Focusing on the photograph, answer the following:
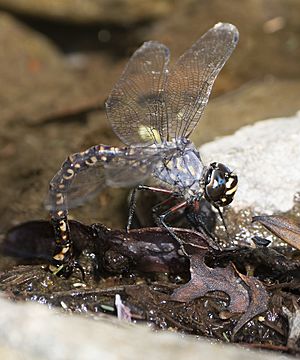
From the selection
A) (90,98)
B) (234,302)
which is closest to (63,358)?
(234,302)

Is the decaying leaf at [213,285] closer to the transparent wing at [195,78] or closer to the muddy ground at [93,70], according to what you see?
the transparent wing at [195,78]

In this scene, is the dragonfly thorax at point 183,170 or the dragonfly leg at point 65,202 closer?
the dragonfly leg at point 65,202

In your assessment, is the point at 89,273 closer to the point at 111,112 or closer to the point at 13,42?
the point at 111,112

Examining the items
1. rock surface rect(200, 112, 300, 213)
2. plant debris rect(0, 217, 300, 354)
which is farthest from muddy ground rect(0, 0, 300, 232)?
plant debris rect(0, 217, 300, 354)

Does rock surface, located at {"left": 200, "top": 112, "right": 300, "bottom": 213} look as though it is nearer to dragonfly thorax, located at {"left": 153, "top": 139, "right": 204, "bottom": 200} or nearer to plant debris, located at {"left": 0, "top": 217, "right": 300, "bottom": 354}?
dragonfly thorax, located at {"left": 153, "top": 139, "right": 204, "bottom": 200}

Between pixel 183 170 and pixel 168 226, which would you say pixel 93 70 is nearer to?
pixel 183 170

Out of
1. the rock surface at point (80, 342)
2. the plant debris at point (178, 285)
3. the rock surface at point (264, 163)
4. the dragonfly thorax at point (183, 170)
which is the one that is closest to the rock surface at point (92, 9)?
the rock surface at point (264, 163)
